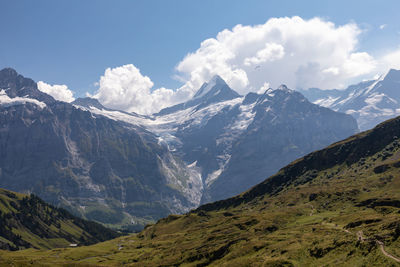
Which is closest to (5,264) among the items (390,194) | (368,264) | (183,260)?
(183,260)

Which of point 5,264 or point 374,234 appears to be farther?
point 5,264

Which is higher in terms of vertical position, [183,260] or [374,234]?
[374,234]

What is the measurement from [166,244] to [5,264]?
91.3 m

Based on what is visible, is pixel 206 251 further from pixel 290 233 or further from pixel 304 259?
pixel 304 259

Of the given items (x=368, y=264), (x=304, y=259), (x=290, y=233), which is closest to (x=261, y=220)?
(x=290, y=233)

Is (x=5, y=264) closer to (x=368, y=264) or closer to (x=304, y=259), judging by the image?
(x=304, y=259)

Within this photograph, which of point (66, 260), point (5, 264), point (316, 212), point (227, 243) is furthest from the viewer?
point (66, 260)

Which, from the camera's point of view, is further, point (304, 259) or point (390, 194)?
point (390, 194)

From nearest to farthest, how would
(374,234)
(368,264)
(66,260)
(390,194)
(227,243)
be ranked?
1. (368,264)
2. (374,234)
3. (227,243)
4. (390,194)
5. (66,260)

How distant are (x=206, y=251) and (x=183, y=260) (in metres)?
9.94

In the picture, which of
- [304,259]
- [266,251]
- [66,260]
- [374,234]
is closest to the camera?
[374,234]

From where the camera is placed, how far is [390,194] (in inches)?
6393

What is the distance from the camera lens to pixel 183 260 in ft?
456

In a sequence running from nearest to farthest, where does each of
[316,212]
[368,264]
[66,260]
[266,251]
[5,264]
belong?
[368,264], [266,251], [5,264], [316,212], [66,260]
